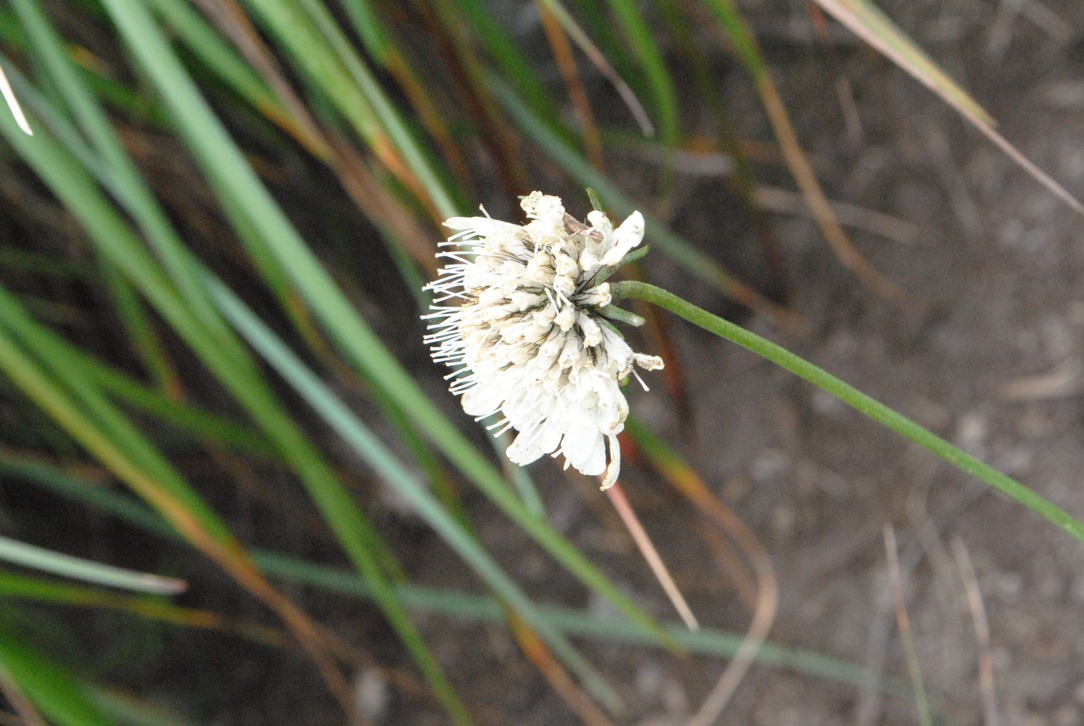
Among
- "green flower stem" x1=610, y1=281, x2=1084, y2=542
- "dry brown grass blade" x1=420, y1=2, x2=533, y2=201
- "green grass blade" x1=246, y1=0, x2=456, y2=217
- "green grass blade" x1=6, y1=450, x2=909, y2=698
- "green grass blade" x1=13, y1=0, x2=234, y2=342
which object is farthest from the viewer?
"green grass blade" x1=6, y1=450, x2=909, y2=698

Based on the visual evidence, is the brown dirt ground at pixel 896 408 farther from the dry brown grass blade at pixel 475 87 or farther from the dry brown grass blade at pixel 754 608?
the dry brown grass blade at pixel 475 87

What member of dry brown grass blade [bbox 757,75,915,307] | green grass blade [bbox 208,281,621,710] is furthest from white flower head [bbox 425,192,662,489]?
dry brown grass blade [bbox 757,75,915,307]

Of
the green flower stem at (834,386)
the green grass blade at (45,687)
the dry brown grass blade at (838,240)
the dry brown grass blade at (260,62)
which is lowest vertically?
the green grass blade at (45,687)

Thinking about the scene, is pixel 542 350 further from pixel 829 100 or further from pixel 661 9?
pixel 829 100

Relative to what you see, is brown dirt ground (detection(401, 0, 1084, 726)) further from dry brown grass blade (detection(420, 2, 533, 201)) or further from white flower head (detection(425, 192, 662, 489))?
white flower head (detection(425, 192, 662, 489))

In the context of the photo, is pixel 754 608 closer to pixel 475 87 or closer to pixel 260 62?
pixel 475 87

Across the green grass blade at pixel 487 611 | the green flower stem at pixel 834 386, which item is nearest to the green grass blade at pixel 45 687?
the green grass blade at pixel 487 611

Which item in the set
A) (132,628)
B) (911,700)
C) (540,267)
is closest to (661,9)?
(540,267)
